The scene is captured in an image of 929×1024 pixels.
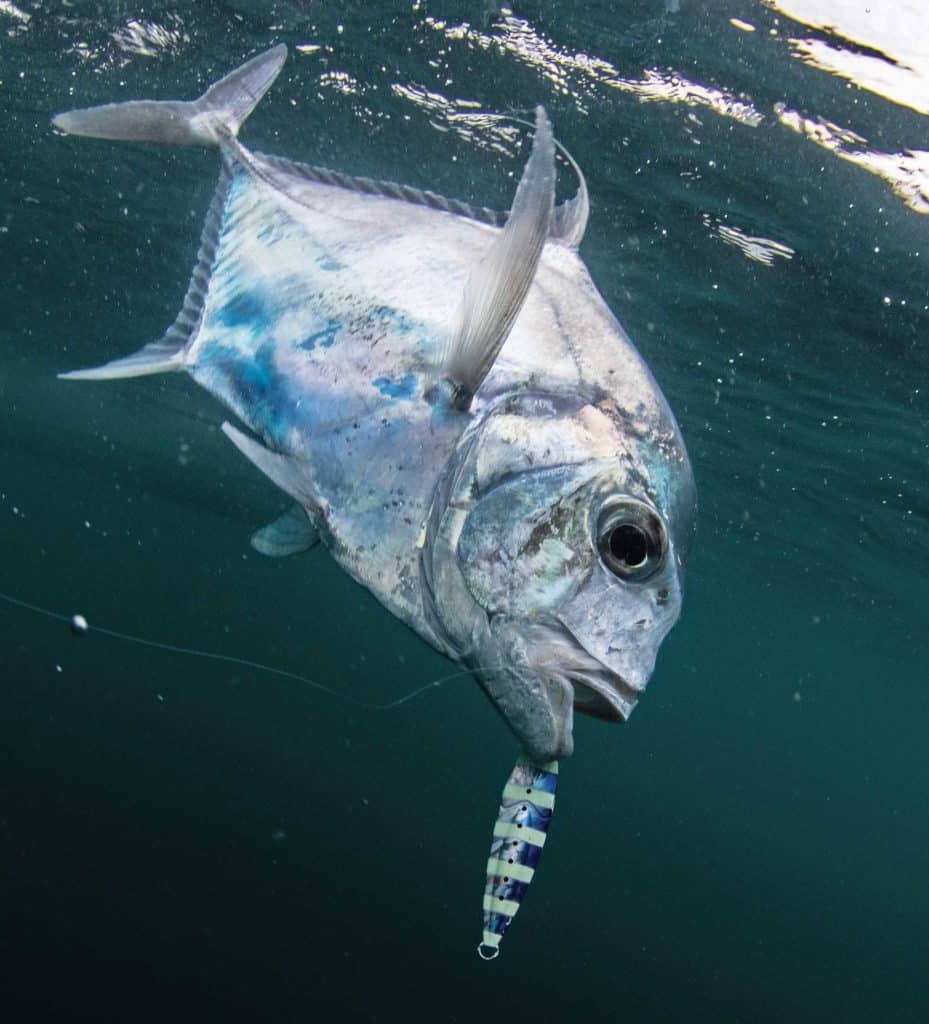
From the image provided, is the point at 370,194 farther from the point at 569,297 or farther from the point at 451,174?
the point at 451,174

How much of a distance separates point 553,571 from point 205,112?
6.53 feet

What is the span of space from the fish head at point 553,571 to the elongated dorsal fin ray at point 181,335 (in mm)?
1111

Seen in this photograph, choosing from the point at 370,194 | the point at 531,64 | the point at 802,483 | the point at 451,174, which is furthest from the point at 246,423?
the point at 802,483

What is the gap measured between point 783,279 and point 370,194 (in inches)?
401

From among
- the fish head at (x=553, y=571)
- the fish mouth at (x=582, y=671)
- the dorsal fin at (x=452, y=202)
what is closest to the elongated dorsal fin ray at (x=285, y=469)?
the fish head at (x=553, y=571)

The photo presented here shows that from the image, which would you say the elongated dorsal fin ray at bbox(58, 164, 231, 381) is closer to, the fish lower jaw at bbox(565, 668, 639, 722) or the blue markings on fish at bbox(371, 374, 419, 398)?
the blue markings on fish at bbox(371, 374, 419, 398)

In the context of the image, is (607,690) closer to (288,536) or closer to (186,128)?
(288,536)

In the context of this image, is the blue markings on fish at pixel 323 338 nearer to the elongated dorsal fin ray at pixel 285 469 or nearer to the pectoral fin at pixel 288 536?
the elongated dorsal fin ray at pixel 285 469

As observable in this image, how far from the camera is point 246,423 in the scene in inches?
90.5

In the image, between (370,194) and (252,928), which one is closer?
(370,194)

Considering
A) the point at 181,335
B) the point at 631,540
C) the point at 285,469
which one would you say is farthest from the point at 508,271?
the point at 181,335

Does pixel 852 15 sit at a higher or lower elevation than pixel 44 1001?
higher

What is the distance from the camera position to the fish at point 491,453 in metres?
Result: 1.80

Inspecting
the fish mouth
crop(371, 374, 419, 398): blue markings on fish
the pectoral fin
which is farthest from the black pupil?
the pectoral fin
